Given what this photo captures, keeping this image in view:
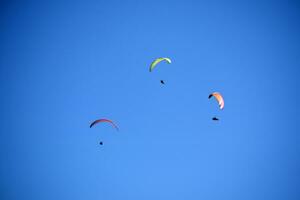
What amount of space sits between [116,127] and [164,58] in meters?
6.12

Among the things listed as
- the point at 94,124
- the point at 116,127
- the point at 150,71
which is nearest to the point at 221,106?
the point at 150,71

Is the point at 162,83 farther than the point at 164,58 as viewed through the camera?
No

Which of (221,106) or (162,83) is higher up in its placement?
(162,83)

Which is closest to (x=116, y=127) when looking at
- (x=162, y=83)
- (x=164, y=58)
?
(x=162, y=83)

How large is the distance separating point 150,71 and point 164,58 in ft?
4.63

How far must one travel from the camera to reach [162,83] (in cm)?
1494

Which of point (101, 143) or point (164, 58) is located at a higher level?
point (164, 58)

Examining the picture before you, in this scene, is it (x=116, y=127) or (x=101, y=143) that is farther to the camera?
(x=101, y=143)

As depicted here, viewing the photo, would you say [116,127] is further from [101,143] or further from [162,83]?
[162,83]

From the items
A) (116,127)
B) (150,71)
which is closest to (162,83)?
(150,71)

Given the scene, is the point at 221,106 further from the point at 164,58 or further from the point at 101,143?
the point at 101,143

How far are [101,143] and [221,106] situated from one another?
30.3 ft

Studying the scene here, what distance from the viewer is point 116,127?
1509 centimetres

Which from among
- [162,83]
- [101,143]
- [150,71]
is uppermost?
[150,71]
